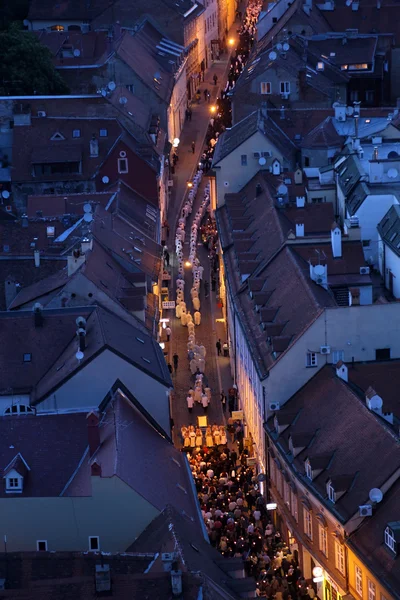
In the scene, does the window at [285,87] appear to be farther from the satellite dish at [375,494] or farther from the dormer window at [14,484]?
the satellite dish at [375,494]

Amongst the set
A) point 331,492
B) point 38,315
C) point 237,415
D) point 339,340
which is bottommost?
point 331,492

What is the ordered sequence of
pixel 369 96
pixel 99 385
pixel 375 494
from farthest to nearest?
pixel 369 96, pixel 99 385, pixel 375 494

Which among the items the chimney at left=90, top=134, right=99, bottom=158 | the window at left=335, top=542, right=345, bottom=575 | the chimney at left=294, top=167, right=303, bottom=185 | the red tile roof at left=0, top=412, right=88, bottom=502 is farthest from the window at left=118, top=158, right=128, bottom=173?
the window at left=335, top=542, right=345, bottom=575

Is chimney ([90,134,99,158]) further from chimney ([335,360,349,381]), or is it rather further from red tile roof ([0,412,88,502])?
red tile roof ([0,412,88,502])

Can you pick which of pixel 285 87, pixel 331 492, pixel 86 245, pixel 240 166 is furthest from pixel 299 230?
pixel 285 87

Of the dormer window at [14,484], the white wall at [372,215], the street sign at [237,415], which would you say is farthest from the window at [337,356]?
the dormer window at [14,484]

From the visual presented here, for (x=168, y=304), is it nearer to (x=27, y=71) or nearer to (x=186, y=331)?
(x=186, y=331)

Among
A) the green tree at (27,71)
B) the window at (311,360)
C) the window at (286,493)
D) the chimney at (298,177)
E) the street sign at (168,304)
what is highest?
the green tree at (27,71)
